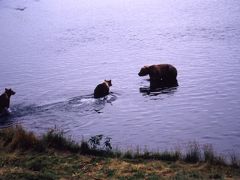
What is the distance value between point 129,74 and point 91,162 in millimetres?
17737

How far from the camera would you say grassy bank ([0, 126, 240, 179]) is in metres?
12.3

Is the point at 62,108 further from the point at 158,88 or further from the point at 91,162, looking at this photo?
the point at 91,162

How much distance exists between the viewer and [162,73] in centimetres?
2772

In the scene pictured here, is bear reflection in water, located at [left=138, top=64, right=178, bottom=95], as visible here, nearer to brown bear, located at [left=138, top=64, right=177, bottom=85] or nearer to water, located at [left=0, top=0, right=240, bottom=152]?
brown bear, located at [left=138, top=64, right=177, bottom=85]

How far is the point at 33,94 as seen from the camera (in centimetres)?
2677

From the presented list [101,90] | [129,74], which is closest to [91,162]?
[101,90]

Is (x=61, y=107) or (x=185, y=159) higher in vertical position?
(x=61, y=107)

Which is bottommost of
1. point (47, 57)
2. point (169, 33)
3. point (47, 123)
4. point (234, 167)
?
point (234, 167)

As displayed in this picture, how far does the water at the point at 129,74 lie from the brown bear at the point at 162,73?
696mm

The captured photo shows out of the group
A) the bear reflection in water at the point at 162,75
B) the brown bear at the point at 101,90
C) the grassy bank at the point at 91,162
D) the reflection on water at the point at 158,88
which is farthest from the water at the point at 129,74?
the grassy bank at the point at 91,162

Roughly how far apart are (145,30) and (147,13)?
59.1 ft

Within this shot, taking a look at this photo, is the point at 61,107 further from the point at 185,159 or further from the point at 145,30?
the point at 145,30

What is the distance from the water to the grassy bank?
2603 mm

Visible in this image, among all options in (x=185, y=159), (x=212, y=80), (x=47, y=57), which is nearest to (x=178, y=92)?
(x=212, y=80)
